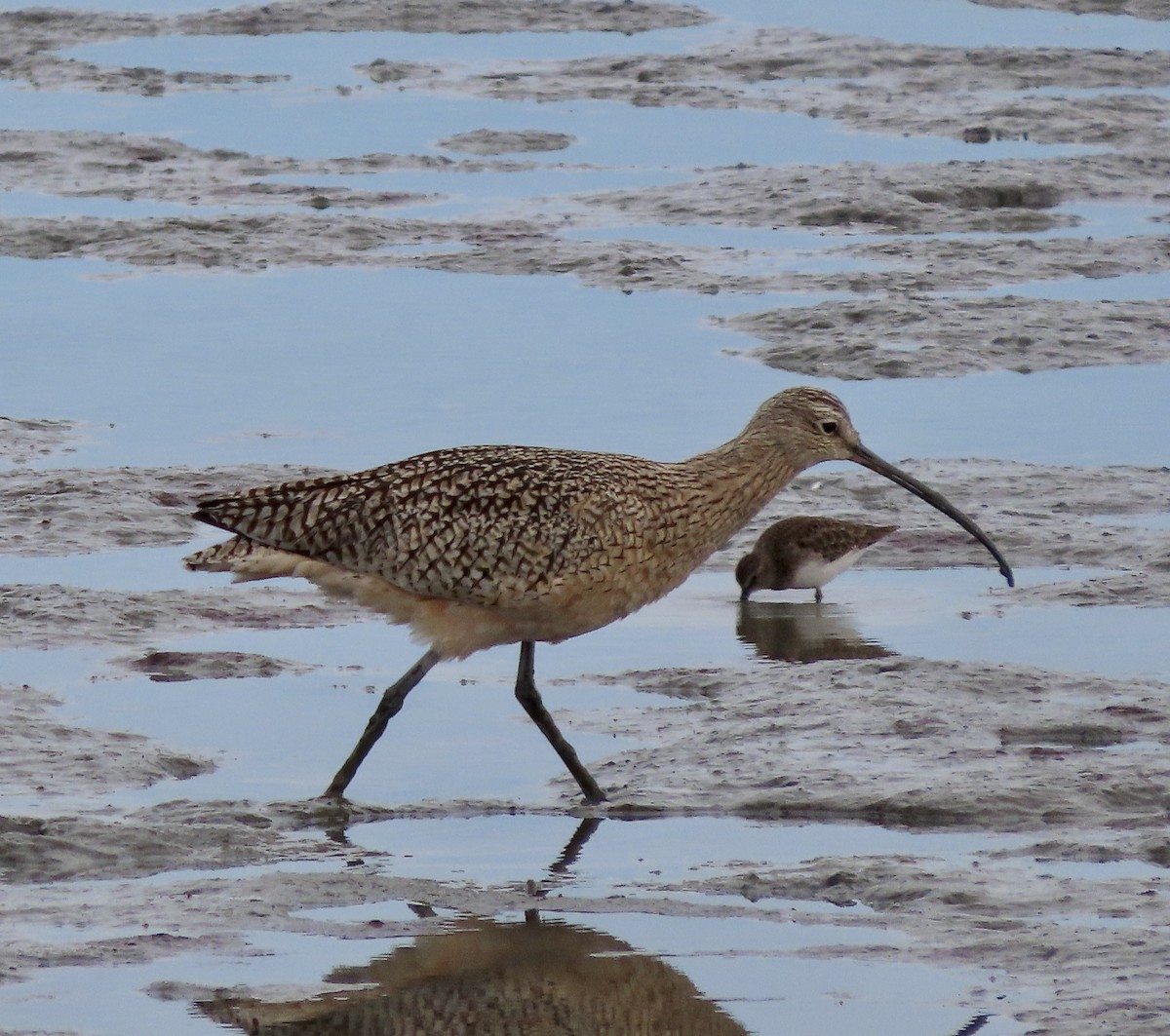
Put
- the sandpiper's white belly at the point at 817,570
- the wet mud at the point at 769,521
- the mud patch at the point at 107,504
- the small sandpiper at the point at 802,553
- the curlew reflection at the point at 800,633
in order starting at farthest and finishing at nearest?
the mud patch at the point at 107,504
the small sandpiper at the point at 802,553
the sandpiper's white belly at the point at 817,570
the curlew reflection at the point at 800,633
the wet mud at the point at 769,521

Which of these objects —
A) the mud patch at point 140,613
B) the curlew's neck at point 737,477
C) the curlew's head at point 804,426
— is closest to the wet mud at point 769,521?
the mud patch at point 140,613

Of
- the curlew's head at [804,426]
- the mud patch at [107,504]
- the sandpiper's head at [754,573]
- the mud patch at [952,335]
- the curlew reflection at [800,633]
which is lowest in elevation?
the curlew reflection at [800,633]

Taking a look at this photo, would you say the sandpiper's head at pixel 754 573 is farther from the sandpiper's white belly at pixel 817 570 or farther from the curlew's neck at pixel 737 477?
the curlew's neck at pixel 737 477

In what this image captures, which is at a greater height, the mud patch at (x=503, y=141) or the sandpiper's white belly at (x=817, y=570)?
the mud patch at (x=503, y=141)

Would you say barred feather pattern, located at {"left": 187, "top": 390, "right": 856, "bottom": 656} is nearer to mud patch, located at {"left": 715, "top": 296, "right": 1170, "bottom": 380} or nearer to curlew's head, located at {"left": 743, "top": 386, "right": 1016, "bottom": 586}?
curlew's head, located at {"left": 743, "top": 386, "right": 1016, "bottom": 586}

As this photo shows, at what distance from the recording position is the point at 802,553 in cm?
932

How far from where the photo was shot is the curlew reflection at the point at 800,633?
8.67 m

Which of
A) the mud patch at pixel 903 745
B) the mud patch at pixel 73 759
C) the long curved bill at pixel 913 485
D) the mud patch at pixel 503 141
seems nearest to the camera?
the mud patch at pixel 903 745

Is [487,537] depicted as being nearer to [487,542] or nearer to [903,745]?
[487,542]

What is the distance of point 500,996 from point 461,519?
1.90 m

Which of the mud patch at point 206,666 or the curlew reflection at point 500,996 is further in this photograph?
the mud patch at point 206,666

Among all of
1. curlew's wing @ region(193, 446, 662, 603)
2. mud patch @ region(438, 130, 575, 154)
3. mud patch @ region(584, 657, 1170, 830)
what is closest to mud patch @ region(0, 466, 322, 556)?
curlew's wing @ region(193, 446, 662, 603)

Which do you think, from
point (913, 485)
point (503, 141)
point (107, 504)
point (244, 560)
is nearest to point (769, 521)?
point (913, 485)

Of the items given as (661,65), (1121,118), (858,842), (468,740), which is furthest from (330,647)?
(661,65)
